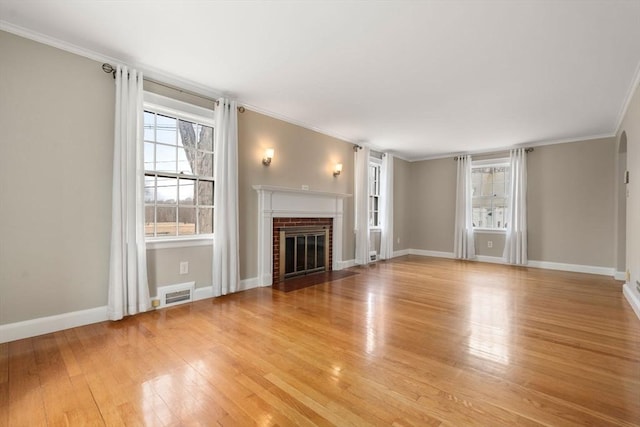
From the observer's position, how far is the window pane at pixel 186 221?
11.9 ft

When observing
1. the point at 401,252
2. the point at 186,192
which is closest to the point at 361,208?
the point at 401,252

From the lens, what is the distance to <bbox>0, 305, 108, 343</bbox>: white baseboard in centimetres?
244

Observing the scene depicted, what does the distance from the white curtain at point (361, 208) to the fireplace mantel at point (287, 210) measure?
544mm

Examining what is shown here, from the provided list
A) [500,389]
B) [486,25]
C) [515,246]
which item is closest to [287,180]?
[486,25]

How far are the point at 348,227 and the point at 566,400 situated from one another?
453cm

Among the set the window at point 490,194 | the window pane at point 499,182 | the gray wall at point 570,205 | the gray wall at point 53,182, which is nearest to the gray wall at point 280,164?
the gray wall at point 53,182

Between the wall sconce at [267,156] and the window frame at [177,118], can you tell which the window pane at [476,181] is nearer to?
the wall sconce at [267,156]

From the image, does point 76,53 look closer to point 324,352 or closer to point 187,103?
point 187,103

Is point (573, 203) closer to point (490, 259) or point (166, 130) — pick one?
point (490, 259)

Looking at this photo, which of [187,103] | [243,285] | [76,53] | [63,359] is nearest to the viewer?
[63,359]

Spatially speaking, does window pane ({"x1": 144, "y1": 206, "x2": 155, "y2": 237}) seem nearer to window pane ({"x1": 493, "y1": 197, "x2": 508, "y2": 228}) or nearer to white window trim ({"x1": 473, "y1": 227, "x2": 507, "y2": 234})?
white window trim ({"x1": 473, "y1": 227, "x2": 507, "y2": 234})

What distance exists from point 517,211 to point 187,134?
6.55m

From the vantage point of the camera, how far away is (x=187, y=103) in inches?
142

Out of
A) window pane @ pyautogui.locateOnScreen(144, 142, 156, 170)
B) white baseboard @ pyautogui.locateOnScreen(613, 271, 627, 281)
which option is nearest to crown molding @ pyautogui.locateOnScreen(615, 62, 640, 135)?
white baseboard @ pyautogui.locateOnScreen(613, 271, 627, 281)
